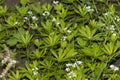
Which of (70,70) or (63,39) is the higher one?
(63,39)

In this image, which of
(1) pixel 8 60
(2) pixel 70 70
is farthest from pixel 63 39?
(1) pixel 8 60

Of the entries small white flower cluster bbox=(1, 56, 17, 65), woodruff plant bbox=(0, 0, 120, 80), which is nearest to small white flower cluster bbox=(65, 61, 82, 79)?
woodruff plant bbox=(0, 0, 120, 80)

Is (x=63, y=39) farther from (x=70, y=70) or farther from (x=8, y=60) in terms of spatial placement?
(x=8, y=60)

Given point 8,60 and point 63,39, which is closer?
point 8,60

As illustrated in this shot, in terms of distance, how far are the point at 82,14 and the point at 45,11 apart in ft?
1.09

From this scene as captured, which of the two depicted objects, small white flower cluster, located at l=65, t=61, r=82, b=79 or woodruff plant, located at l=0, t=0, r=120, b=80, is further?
woodruff plant, located at l=0, t=0, r=120, b=80

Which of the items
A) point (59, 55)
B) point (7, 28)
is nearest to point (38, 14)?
point (7, 28)

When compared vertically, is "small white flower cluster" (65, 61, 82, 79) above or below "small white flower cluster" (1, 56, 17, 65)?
below

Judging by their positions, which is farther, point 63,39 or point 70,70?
point 63,39

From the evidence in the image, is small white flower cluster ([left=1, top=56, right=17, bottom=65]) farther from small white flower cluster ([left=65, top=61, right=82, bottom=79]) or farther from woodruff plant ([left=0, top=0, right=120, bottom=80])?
small white flower cluster ([left=65, top=61, right=82, bottom=79])

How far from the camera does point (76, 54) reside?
2846mm

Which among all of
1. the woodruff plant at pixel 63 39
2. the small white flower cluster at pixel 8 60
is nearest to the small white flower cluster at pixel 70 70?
the woodruff plant at pixel 63 39

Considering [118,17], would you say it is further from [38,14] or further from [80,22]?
[38,14]

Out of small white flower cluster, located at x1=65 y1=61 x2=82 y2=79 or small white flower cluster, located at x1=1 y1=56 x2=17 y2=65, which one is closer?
small white flower cluster, located at x1=65 y1=61 x2=82 y2=79
